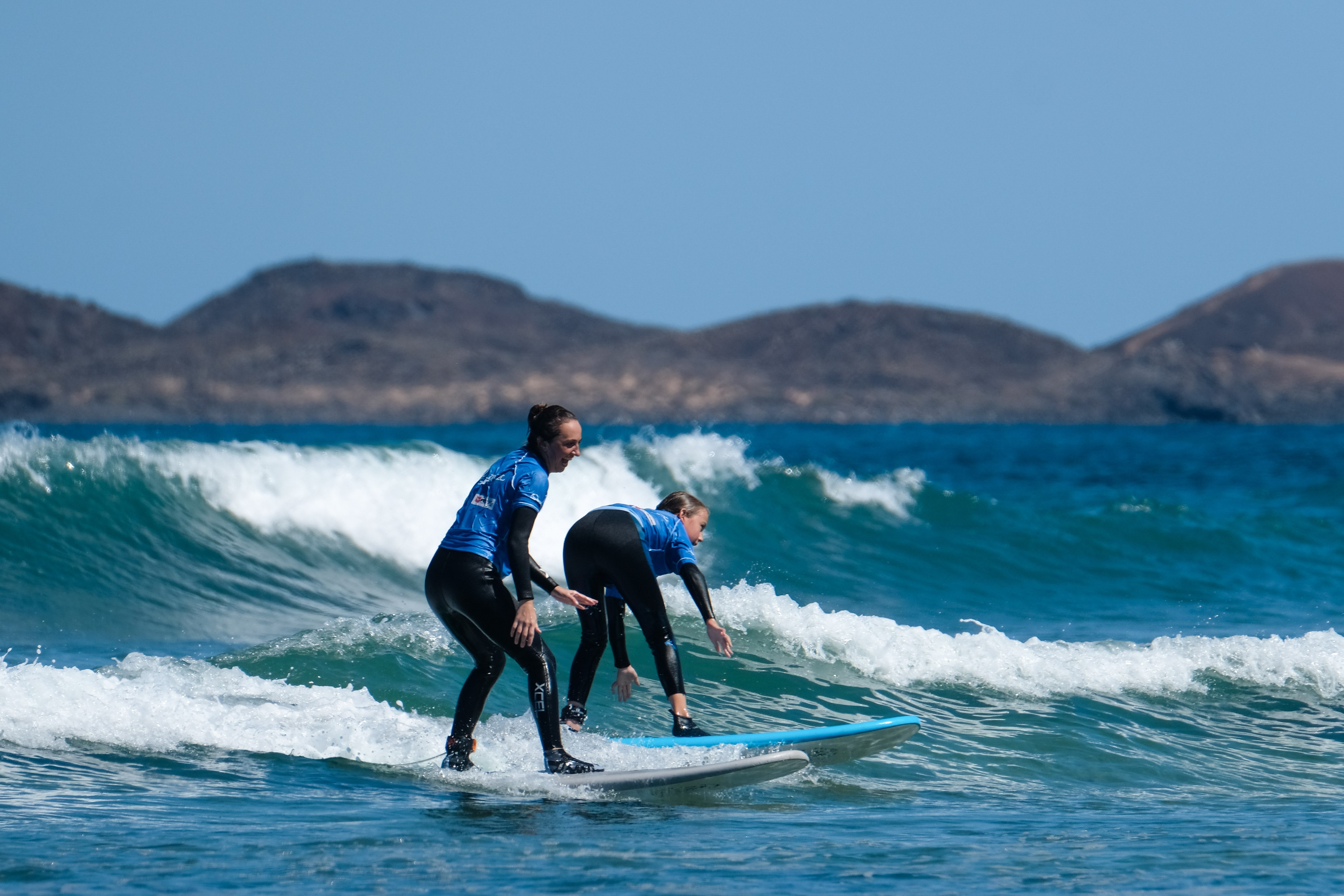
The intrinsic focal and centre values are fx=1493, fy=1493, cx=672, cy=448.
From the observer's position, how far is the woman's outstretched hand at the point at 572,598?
20.1 feet

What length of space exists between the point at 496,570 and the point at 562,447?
0.57m

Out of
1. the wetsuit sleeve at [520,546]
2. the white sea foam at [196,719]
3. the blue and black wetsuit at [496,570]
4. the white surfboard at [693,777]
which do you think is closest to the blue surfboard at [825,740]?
the white surfboard at [693,777]

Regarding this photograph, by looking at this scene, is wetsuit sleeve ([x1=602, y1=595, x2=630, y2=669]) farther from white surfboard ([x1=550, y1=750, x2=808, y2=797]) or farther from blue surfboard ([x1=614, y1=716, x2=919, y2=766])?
white surfboard ([x1=550, y1=750, x2=808, y2=797])

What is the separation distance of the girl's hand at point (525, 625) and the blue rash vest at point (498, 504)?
0.24 metres

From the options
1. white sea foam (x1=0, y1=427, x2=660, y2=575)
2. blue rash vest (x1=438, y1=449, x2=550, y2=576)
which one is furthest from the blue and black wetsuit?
white sea foam (x1=0, y1=427, x2=660, y2=575)

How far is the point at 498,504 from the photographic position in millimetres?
5992

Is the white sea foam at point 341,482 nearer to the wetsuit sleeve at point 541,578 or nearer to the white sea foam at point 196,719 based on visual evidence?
the white sea foam at point 196,719

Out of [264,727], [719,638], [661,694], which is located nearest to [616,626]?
[719,638]

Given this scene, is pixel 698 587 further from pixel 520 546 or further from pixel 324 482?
pixel 324 482

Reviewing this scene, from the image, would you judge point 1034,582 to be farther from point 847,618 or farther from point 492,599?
point 492,599

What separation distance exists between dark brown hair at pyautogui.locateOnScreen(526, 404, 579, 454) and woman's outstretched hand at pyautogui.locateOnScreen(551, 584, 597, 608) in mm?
583

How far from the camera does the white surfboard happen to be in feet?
20.9

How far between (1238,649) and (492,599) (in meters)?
6.57

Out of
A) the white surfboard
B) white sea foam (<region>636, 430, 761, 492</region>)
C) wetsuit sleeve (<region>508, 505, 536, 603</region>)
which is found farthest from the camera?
white sea foam (<region>636, 430, 761, 492</region>)
